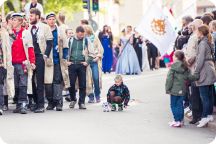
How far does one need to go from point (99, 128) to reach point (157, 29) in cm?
576

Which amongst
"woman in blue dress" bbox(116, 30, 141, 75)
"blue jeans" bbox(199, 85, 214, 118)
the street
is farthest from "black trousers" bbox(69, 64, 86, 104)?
"woman in blue dress" bbox(116, 30, 141, 75)

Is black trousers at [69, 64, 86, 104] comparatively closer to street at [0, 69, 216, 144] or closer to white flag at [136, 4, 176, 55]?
street at [0, 69, 216, 144]

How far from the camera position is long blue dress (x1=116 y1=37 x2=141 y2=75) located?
27.8 metres

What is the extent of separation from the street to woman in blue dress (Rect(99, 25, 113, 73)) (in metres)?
13.0

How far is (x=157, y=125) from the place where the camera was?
40.0 ft

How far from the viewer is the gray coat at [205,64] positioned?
38.6ft

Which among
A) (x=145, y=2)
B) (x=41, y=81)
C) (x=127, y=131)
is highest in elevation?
(x=145, y=2)

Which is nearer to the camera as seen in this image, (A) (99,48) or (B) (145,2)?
(A) (99,48)

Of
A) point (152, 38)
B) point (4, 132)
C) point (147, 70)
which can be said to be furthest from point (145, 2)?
point (4, 132)

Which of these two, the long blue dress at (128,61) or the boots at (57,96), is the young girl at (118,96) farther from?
the long blue dress at (128,61)

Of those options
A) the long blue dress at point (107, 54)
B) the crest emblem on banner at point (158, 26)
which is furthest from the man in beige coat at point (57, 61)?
the long blue dress at point (107, 54)

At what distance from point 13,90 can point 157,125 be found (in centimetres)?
305

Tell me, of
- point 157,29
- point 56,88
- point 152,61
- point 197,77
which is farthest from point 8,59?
point 152,61

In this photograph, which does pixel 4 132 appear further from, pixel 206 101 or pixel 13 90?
pixel 206 101
